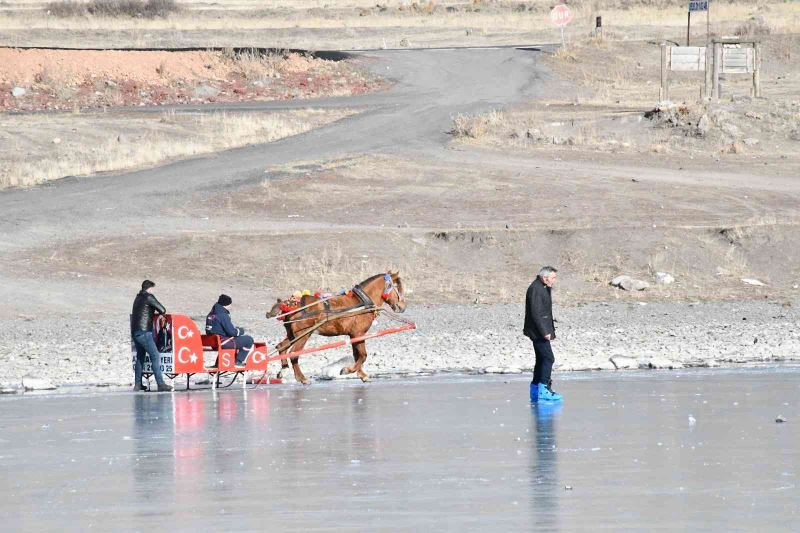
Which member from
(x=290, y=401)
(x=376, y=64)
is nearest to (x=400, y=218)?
(x=290, y=401)

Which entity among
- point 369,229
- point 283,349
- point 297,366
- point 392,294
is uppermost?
point 369,229

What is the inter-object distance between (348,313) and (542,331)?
12.3ft

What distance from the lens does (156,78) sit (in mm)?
60312

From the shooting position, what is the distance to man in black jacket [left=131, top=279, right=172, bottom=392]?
66.2 feet

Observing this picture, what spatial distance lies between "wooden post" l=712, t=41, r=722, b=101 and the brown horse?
3238 cm

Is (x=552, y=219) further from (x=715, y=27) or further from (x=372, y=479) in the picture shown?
(x=715, y=27)

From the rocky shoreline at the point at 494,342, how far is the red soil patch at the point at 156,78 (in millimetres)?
31315

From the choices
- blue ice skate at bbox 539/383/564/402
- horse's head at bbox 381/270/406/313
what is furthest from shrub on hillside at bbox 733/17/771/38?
blue ice skate at bbox 539/383/564/402

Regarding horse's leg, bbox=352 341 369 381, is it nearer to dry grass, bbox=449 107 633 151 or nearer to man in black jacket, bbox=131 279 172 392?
man in black jacket, bbox=131 279 172 392

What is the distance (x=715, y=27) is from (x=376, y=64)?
69.6ft

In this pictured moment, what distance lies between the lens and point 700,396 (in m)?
18.5

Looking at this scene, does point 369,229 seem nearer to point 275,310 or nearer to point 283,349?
point 283,349

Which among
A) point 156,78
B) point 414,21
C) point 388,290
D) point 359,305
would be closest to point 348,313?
point 359,305

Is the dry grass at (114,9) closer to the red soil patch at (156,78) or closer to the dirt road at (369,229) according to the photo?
the red soil patch at (156,78)
